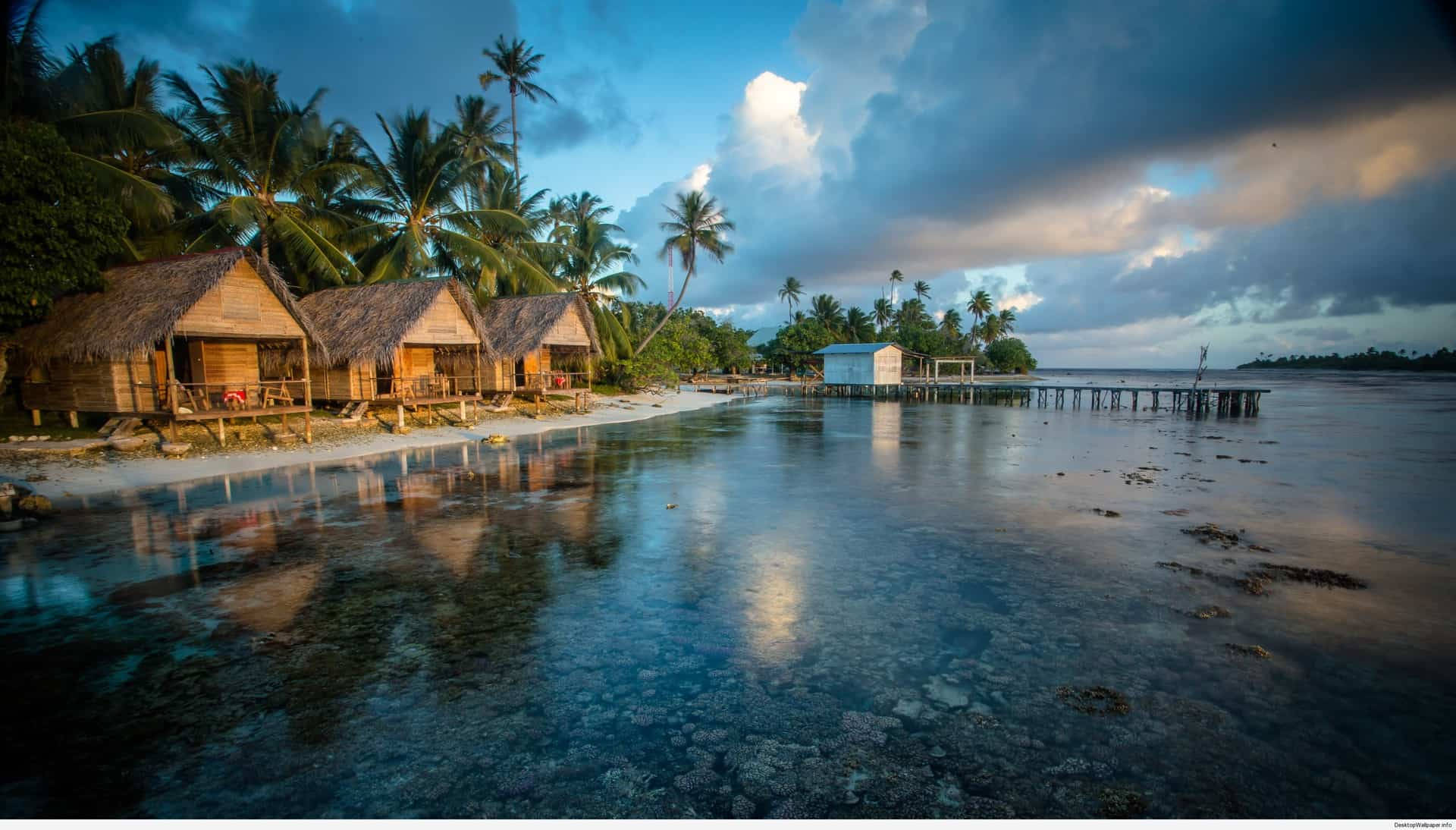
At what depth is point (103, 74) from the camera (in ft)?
59.1

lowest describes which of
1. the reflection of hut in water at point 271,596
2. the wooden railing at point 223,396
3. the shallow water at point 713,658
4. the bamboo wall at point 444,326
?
the shallow water at point 713,658

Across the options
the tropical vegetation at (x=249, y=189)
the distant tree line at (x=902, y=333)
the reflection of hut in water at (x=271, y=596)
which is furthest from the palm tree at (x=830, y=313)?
the reflection of hut in water at (x=271, y=596)

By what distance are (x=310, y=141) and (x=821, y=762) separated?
24465 mm

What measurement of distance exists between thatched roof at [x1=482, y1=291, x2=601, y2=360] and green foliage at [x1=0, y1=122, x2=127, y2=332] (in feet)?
34.7

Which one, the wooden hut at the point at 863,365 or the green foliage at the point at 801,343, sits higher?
the green foliage at the point at 801,343

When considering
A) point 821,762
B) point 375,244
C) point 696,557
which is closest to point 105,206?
point 375,244

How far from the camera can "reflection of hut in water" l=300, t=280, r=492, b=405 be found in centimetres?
1847

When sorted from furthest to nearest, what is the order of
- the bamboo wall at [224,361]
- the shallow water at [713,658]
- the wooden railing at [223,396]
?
the bamboo wall at [224,361] < the wooden railing at [223,396] < the shallow water at [713,658]

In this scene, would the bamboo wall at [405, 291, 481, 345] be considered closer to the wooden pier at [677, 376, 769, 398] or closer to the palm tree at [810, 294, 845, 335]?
the wooden pier at [677, 376, 769, 398]

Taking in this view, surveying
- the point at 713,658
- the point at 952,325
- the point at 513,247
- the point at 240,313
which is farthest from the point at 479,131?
the point at 952,325

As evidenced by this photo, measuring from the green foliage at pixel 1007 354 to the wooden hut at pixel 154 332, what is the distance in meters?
81.8

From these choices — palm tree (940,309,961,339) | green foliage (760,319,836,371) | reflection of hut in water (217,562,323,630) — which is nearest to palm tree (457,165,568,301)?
reflection of hut in water (217,562,323,630)

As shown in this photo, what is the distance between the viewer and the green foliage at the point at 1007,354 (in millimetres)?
83125

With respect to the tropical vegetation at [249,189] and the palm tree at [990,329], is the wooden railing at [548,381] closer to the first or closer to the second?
the tropical vegetation at [249,189]
